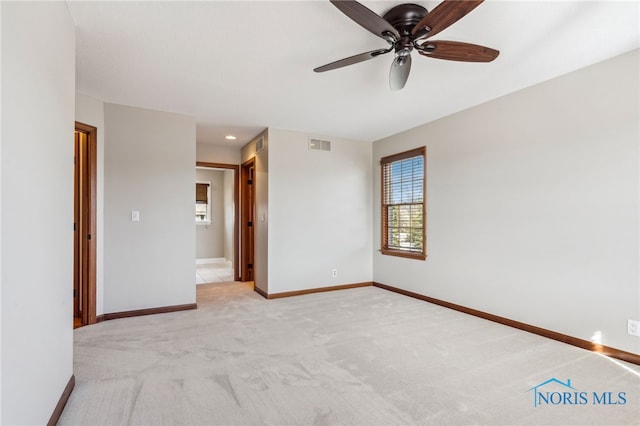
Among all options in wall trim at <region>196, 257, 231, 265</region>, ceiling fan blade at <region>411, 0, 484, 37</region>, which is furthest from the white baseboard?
ceiling fan blade at <region>411, 0, 484, 37</region>

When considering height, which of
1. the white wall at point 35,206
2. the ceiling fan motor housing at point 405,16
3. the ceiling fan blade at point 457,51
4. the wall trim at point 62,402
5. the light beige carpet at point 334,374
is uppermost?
the ceiling fan motor housing at point 405,16

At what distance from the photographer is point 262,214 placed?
4801 mm

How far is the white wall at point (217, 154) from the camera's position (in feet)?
17.9

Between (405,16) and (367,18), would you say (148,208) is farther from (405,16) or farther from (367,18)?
(405,16)

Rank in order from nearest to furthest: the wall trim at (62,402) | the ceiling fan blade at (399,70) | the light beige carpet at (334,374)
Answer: the wall trim at (62,402), the light beige carpet at (334,374), the ceiling fan blade at (399,70)

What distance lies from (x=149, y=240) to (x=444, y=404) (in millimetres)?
3517

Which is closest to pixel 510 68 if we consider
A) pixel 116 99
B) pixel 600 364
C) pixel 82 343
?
A: pixel 600 364

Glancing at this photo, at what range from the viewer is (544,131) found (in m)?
3.08

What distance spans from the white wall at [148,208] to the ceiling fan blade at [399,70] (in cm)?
278

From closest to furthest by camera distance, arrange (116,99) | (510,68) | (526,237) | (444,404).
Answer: (444,404), (510,68), (526,237), (116,99)

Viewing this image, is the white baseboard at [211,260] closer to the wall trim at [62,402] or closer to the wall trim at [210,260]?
the wall trim at [210,260]

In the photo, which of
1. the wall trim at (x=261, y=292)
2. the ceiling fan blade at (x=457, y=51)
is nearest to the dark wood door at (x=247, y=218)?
the wall trim at (x=261, y=292)

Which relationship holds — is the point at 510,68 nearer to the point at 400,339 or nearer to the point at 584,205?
the point at 584,205

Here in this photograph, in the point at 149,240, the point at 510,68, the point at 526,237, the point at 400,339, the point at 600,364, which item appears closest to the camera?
the point at 600,364
